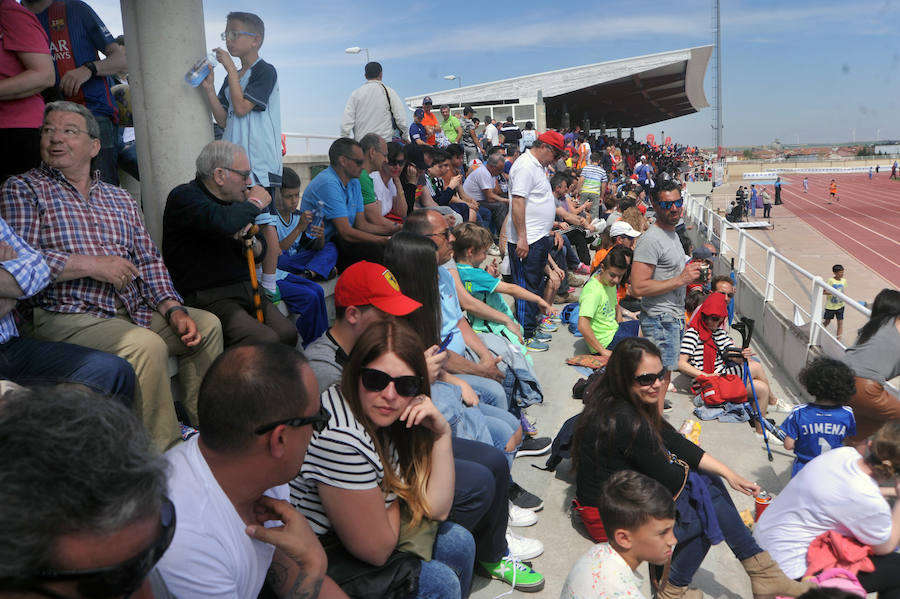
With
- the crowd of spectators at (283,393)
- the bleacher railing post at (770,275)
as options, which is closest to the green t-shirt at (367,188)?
the crowd of spectators at (283,393)

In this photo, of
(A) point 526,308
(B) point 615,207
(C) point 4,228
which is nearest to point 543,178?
(A) point 526,308

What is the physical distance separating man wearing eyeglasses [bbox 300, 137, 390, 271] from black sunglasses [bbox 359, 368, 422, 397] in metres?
3.21

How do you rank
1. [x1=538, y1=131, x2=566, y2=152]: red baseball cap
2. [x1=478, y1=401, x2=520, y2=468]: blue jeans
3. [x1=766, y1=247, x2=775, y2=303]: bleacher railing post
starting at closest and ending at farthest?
[x1=478, y1=401, x2=520, y2=468]: blue jeans → [x1=538, y1=131, x2=566, y2=152]: red baseball cap → [x1=766, y1=247, x2=775, y2=303]: bleacher railing post

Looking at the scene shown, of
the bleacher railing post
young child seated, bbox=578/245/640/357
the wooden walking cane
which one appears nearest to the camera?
the wooden walking cane

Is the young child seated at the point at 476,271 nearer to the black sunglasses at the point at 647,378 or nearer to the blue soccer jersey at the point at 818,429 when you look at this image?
the black sunglasses at the point at 647,378

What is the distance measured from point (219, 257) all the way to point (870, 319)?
509cm

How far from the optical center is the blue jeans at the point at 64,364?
2.59m

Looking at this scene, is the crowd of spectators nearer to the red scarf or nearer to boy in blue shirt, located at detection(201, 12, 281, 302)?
boy in blue shirt, located at detection(201, 12, 281, 302)

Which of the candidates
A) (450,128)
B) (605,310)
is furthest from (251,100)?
(450,128)

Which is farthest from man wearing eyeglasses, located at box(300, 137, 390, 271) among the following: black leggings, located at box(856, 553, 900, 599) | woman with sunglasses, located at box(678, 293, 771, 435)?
black leggings, located at box(856, 553, 900, 599)

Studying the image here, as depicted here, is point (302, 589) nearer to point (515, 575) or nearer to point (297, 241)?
point (515, 575)

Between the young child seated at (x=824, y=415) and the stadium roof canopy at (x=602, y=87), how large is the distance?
24.3m

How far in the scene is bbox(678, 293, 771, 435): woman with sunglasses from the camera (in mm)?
6230

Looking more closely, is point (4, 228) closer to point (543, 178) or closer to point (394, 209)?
point (394, 209)
